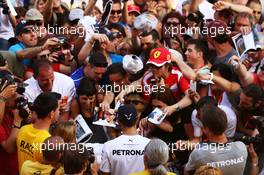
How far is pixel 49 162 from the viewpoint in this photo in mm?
5691

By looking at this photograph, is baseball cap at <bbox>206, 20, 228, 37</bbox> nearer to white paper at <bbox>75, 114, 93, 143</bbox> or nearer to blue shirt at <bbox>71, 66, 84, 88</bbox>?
blue shirt at <bbox>71, 66, 84, 88</bbox>

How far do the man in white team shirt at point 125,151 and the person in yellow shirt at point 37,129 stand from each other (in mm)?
601

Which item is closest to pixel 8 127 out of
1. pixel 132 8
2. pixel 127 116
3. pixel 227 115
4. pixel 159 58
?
pixel 127 116

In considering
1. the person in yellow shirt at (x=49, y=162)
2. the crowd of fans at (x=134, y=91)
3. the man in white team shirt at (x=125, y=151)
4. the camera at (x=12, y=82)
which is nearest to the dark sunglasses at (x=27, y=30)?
the crowd of fans at (x=134, y=91)

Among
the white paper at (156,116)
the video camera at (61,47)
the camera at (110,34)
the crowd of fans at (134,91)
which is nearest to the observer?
the crowd of fans at (134,91)

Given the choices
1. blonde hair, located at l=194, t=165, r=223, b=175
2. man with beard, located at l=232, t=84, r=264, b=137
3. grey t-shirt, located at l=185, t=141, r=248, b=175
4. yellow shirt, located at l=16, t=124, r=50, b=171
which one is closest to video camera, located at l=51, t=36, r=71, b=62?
yellow shirt, located at l=16, t=124, r=50, b=171

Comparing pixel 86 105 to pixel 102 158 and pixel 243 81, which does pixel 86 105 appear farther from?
pixel 243 81

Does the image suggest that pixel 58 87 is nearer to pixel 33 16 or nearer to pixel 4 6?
pixel 33 16

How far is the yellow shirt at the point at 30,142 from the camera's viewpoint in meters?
6.02

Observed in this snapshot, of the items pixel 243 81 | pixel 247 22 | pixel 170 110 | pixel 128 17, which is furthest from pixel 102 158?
pixel 128 17

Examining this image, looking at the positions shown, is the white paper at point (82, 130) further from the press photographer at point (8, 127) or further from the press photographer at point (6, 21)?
the press photographer at point (6, 21)

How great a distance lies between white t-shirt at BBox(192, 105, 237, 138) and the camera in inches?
260

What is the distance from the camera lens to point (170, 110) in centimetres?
691

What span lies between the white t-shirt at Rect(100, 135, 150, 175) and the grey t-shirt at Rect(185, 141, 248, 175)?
502 mm
